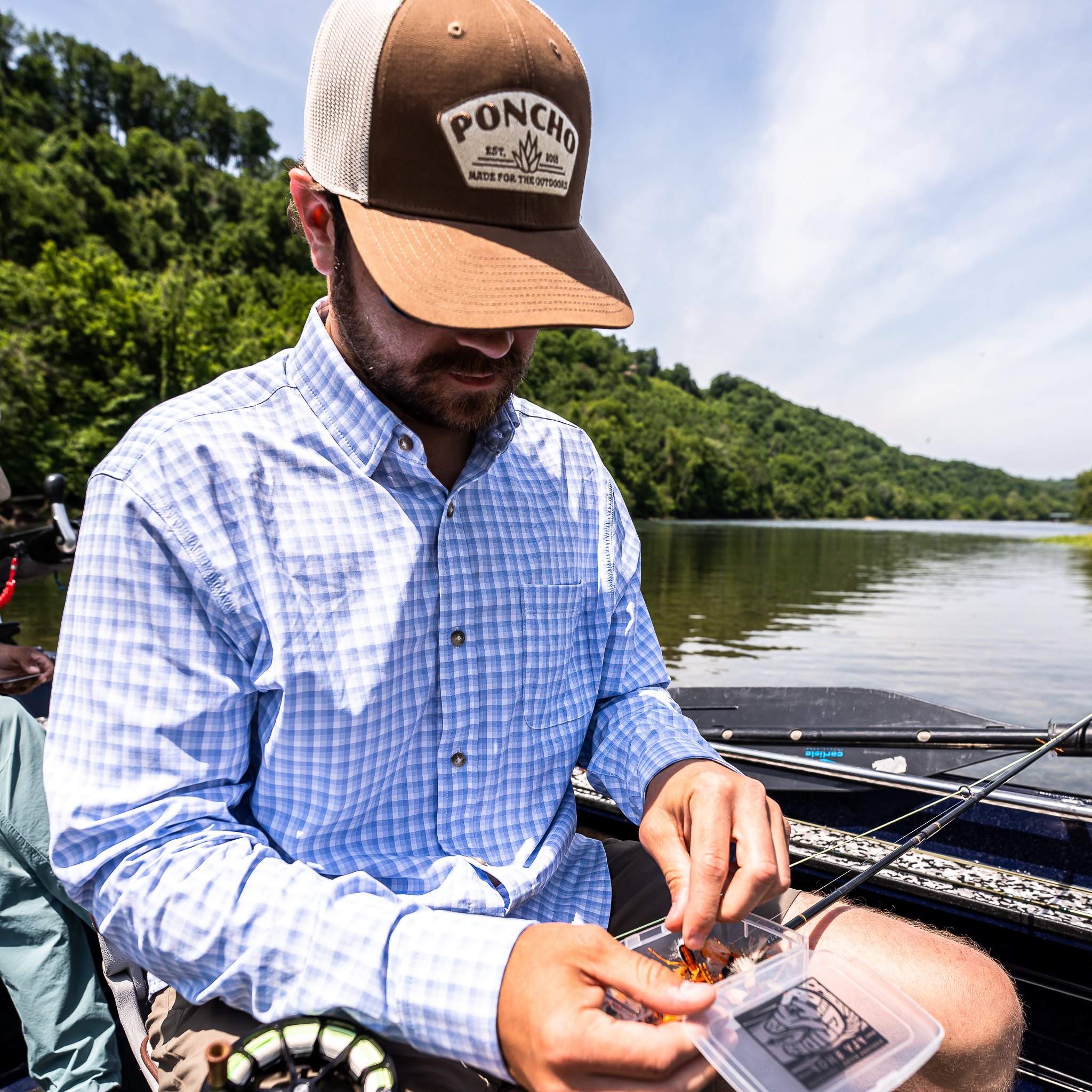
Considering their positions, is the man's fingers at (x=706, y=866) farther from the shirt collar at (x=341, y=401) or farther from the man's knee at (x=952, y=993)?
the shirt collar at (x=341, y=401)

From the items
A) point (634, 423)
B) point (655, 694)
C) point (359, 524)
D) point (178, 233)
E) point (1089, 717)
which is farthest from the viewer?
point (634, 423)

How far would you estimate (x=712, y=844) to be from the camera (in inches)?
51.2

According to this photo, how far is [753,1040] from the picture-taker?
1065 millimetres

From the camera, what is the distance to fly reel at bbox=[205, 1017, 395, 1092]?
99 cm

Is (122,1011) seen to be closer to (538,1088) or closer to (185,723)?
(185,723)

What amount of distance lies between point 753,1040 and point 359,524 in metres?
1.01

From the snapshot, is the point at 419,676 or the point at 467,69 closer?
the point at 467,69

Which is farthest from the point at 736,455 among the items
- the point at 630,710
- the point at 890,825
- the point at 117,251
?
the point at 630,710

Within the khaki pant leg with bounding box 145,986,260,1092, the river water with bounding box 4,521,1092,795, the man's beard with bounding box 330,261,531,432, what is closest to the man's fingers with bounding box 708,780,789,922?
the khaki pant leg with bounding box 145,986,260,1092

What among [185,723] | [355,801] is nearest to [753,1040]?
[355,801]

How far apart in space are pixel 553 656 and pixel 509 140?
0.96 meters

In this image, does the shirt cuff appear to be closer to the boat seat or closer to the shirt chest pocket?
the shirt chest pocket

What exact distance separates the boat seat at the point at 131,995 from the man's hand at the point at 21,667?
1.44 m

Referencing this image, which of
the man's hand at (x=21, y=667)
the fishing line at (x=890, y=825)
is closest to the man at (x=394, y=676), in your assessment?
the fishing line at (x=890, y=825)
